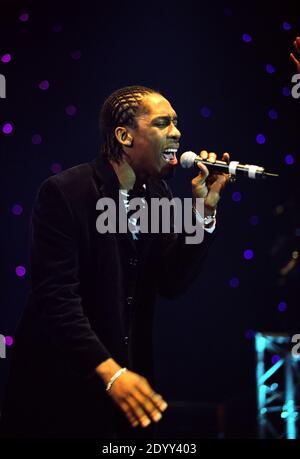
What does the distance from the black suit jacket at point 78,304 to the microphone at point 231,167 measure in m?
0.36

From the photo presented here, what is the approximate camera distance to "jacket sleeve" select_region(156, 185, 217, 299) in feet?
8.27

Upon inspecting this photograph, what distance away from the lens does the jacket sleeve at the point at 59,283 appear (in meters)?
2.08

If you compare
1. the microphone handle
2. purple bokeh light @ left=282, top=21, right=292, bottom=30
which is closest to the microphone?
the microphone handle

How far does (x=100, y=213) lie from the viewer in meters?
2.34

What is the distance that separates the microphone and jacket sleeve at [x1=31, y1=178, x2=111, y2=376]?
1.91 ft

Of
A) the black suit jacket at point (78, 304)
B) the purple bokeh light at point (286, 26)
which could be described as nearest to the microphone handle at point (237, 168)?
the black suit jacket at point (78, 304)

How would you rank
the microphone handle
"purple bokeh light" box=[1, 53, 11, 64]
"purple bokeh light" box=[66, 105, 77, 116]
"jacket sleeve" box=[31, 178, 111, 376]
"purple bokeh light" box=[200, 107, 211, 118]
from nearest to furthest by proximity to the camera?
"jacket sleeve" box=[31, 178, 111, 376], the microphone handle, "purple bokeh light" box=[1, 53, 11, 64], "purple bokeh light" box=[66, 105, 77, 116], "purple bokeh light" box=[200, 107, 211, 118]

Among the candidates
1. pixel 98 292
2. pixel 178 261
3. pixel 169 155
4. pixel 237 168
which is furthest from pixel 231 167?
pixel 98 292

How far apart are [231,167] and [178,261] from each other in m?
0.41

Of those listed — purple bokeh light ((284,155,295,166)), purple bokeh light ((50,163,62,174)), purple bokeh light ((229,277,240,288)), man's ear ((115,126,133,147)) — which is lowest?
man's ear ((115,126,133,147))

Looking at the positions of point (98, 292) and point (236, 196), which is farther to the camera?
point (236, 196)

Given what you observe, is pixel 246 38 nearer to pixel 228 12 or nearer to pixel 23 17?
pixel 228 12

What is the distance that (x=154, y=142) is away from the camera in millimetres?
2570

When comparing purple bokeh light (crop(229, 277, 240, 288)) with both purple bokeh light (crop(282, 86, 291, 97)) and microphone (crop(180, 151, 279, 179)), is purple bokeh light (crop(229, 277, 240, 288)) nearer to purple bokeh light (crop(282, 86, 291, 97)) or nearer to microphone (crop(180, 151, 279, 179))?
purple bokeh light (crop(282, 86, 291, 97))
